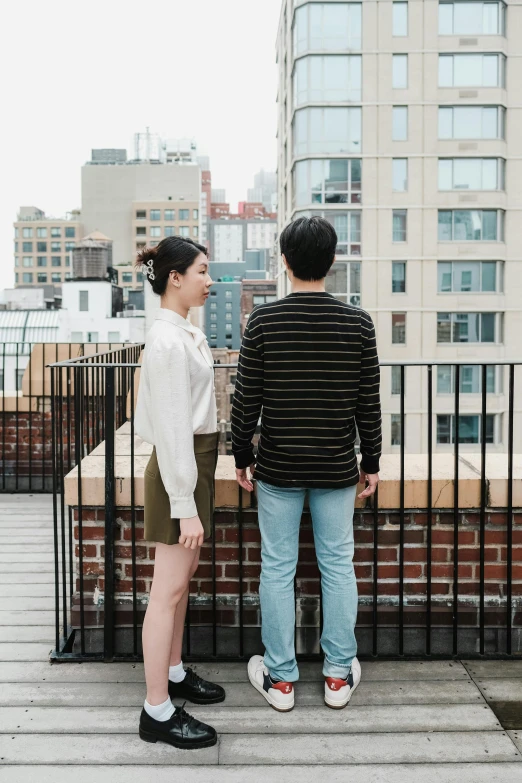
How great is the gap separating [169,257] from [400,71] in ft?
127

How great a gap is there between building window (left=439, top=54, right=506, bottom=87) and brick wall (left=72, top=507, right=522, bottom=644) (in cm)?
3849

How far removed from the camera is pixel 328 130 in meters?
36.7

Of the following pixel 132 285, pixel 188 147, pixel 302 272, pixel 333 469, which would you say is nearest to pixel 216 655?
pixel 333 469

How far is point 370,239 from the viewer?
37594 mm

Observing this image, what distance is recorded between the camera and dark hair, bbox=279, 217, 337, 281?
2.50 metres

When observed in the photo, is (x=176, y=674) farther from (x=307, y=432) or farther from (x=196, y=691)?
(x=307, y=432)

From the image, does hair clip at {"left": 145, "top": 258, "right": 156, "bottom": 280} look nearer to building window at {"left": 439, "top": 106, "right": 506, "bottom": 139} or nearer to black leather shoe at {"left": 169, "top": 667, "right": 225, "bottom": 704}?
black leather shoe at {"left": 169, "top": 667, "right": 225, "bottom": 704}

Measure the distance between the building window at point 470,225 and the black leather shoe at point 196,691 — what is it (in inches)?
1487

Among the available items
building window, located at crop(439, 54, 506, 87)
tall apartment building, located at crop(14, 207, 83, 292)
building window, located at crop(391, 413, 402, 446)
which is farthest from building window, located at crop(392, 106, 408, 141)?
tall apartment building, located at crop(14, 207, 83, 292)

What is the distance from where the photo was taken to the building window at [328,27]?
36000mm

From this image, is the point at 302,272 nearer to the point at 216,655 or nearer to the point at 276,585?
the point at 276,585

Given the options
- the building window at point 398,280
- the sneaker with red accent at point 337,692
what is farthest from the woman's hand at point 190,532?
the building window at point 398,280

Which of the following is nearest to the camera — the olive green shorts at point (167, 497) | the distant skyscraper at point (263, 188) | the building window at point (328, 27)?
the olive green shorts at point (167, 497)

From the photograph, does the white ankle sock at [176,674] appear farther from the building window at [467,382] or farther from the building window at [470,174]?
the building window at [470,174]
